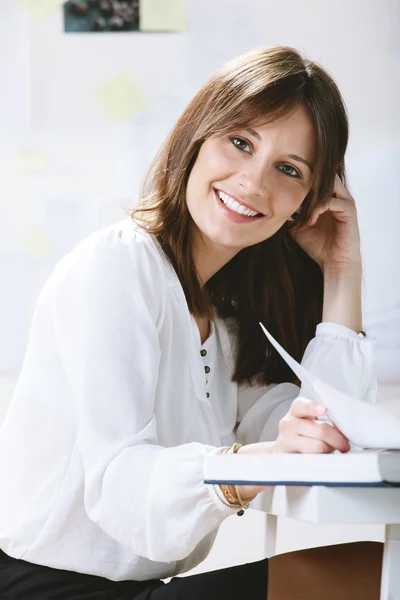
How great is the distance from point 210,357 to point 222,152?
33cm

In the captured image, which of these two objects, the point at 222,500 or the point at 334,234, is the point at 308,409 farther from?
the point at 334,234

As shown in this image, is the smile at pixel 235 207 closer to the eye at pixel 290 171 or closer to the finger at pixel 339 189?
the eye at pixel 290 171

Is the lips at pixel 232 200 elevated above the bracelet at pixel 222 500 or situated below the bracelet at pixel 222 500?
above

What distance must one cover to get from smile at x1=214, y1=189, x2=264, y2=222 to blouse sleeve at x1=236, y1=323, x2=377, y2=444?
10.7 inches

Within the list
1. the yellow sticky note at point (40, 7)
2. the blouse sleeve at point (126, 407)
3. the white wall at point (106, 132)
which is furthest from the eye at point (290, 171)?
the yellow sticky note at point (40, 7)

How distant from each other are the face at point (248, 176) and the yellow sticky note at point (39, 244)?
972mm

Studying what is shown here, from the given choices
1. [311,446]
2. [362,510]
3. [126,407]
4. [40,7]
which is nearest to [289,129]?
[126,407]

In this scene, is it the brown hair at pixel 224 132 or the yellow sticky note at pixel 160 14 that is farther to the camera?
the yellow sticky note at pixel 160 14

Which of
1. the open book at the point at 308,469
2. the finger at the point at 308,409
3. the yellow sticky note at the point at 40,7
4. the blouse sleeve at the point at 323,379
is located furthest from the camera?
the yellow sticky note at the point at 40,7

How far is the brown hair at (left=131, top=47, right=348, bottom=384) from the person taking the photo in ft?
3.95

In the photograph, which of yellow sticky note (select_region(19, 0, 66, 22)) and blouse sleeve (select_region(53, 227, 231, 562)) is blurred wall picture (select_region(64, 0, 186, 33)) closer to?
yellow sticky note (select_region(19, 0, 66, 22))

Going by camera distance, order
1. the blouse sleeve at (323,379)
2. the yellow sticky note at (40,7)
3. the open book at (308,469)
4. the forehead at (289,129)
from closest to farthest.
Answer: the open book at (308,469) < the forehead at (289,129) < the blouse sleeve at (323,379) < the yellow sticky note at (40,7)

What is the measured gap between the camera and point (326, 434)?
743 millimetres

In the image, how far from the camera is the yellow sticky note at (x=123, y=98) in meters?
2.16
